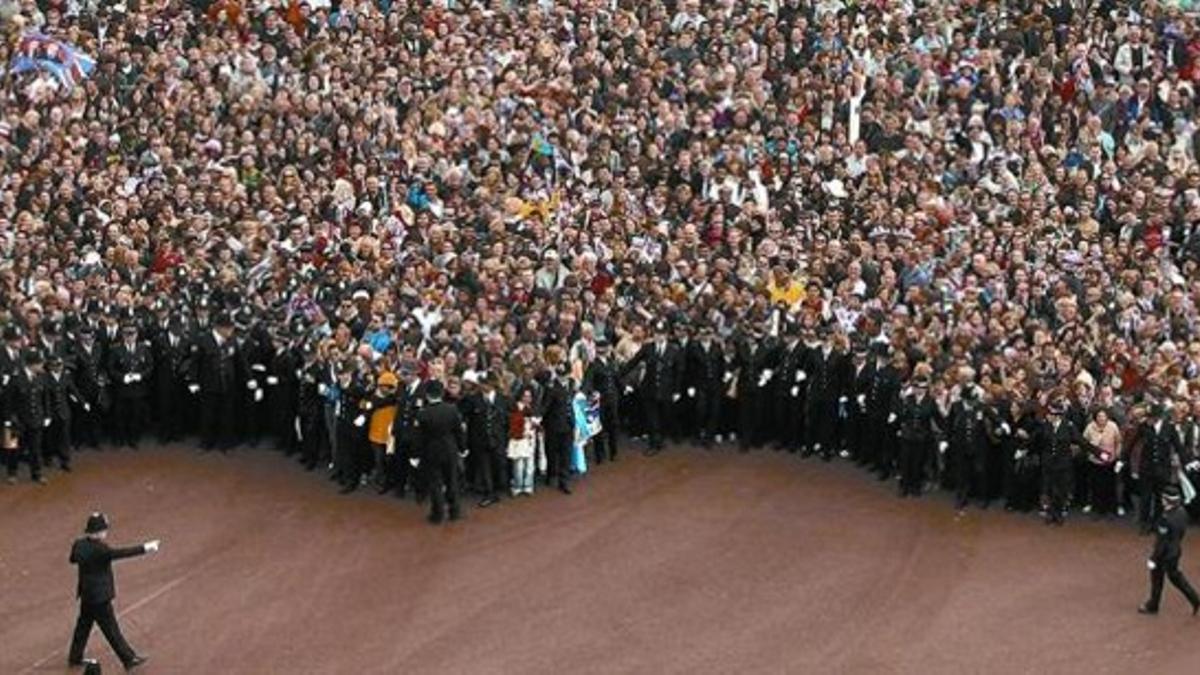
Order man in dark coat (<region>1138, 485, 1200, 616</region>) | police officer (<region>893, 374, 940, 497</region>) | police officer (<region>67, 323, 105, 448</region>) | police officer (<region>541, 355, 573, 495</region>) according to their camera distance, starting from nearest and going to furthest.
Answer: man in dark coat (<region>1138, 485, 1200, 616</region>) < police officer (<region>893, 374, 940, 497</region>) < police officer (<region>541, 355, 573, 495</region>) < police officer (<region>67, 323, 105, 448</region>)

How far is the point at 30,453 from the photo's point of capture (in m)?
25.9

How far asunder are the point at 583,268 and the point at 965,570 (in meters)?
7.51

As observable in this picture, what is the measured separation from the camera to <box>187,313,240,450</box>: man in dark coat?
87.8 ft

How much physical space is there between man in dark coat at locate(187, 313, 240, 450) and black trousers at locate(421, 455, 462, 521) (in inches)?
143

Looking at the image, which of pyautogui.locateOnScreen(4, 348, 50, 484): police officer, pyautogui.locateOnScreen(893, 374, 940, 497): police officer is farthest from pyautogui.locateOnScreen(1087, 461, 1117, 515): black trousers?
pyautogui.locateOnScreen(4, 348, 50, 484): police officer

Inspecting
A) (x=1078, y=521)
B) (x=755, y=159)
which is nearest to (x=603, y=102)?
(x=755, y=159)

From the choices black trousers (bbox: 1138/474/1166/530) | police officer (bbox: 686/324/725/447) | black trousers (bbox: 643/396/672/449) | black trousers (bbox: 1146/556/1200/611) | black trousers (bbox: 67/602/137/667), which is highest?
police officer (bbox: 686/324/725/447)

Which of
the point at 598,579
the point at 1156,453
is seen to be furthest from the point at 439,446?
the point at 1156,453

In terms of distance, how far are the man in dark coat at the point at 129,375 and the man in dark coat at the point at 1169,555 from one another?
43.0 feet

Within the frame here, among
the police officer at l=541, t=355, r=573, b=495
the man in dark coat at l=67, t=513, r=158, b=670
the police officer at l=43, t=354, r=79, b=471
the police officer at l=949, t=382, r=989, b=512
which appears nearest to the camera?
the man in dark coat at l=67, t=513, r=158, b=670

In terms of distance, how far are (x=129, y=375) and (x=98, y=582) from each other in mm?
7168

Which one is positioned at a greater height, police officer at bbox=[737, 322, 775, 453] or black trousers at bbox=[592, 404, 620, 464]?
police officer at bbox=[737, 322, 775, 453]

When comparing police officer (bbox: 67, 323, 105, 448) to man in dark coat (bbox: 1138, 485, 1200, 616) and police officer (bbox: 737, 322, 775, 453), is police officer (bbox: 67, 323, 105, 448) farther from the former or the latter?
man in dark coat (bbox: 1138, 485, 1200, 616)

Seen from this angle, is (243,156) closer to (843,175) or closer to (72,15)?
(72,15)
